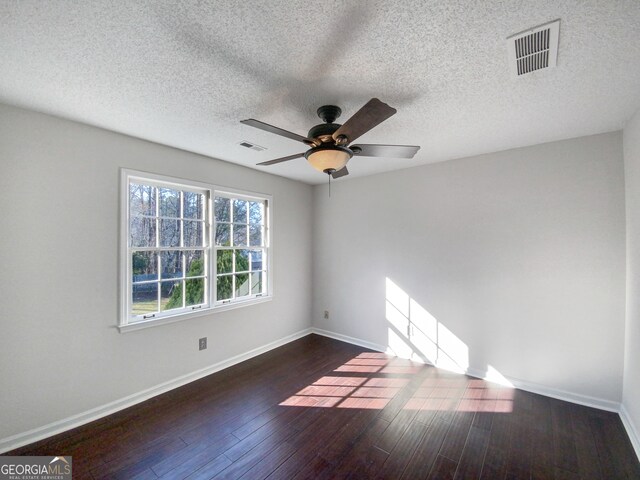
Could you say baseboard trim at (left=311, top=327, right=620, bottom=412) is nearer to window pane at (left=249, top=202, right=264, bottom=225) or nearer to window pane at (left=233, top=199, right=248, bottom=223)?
window pane at (left=249, top=202, right=264, bottom=225)

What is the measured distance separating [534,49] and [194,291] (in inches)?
142

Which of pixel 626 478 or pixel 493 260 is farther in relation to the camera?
pixel 493 260

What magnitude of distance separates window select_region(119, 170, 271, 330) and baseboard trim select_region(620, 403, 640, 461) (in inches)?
150

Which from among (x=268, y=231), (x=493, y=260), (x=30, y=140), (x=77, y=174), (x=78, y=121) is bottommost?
(x=493, y=260)

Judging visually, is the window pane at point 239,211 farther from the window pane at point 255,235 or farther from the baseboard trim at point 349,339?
the baseboard trim at point 349,339

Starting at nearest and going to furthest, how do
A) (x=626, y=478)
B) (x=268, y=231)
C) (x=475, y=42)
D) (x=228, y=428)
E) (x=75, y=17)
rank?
1. (x=75, y=17)
2. (x=475, y=42)
3. (x=626, y=478)
4. (x=228, y=428)
5. (x=268, y=231)

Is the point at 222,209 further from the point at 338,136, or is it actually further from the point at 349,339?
the point at 349,339

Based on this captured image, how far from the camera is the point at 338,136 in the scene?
180 cm

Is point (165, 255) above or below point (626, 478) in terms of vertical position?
above

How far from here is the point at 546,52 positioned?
4.96 ft

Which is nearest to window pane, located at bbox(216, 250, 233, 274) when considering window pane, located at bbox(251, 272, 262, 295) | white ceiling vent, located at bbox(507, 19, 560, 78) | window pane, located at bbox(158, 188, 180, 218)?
window pane, located at bbox(251, 272, 262, 295)

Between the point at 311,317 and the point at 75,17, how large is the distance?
441 cm

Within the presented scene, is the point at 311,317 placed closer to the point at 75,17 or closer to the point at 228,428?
the point at 228,428

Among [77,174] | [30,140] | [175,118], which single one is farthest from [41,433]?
[175,118]
